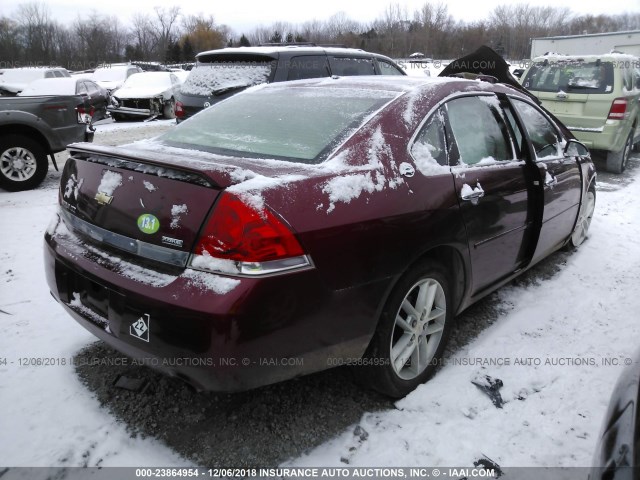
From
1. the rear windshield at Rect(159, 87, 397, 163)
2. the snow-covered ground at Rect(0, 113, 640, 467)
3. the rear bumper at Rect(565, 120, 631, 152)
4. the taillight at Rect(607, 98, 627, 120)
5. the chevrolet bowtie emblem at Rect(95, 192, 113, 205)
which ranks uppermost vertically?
the rear windshield at Rect(159, 87, 397, 163)

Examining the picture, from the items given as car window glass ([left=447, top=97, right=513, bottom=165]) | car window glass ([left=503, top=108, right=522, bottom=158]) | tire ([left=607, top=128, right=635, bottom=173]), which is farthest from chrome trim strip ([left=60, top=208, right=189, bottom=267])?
tire ([left=607, top=128, right=635, bottom=173])

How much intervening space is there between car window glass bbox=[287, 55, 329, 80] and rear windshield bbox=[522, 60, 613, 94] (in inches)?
165

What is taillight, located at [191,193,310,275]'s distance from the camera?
5.83 feet

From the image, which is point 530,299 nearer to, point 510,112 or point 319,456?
point 510,112

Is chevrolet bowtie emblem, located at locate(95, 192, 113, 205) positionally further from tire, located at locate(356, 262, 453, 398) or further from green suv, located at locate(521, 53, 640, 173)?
green suv, located at locate(521, 53, 640, 173)

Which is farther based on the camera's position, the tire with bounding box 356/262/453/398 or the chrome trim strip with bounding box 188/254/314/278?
the tire with bounding box 356/262/453/398

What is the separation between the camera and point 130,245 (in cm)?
202

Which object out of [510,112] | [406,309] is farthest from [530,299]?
[406,309]

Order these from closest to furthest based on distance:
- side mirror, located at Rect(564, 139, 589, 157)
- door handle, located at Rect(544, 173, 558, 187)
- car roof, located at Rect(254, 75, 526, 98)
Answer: car roof, located at Rect(254, 75, 526, 98) → door handle, located at Rect(544, 173, 558, 187) → side mirror, located at Rect(564, 139, 589, 157)

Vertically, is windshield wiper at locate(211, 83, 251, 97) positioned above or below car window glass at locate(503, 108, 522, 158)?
above

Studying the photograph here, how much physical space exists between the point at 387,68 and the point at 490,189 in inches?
221

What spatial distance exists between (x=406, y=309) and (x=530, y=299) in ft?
5.54

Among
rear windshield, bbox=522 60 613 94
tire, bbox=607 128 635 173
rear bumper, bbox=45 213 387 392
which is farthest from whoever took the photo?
tire, bbox=607 128 635 173

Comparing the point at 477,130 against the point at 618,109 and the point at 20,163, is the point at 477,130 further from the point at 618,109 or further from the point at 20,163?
the point at 20,163
